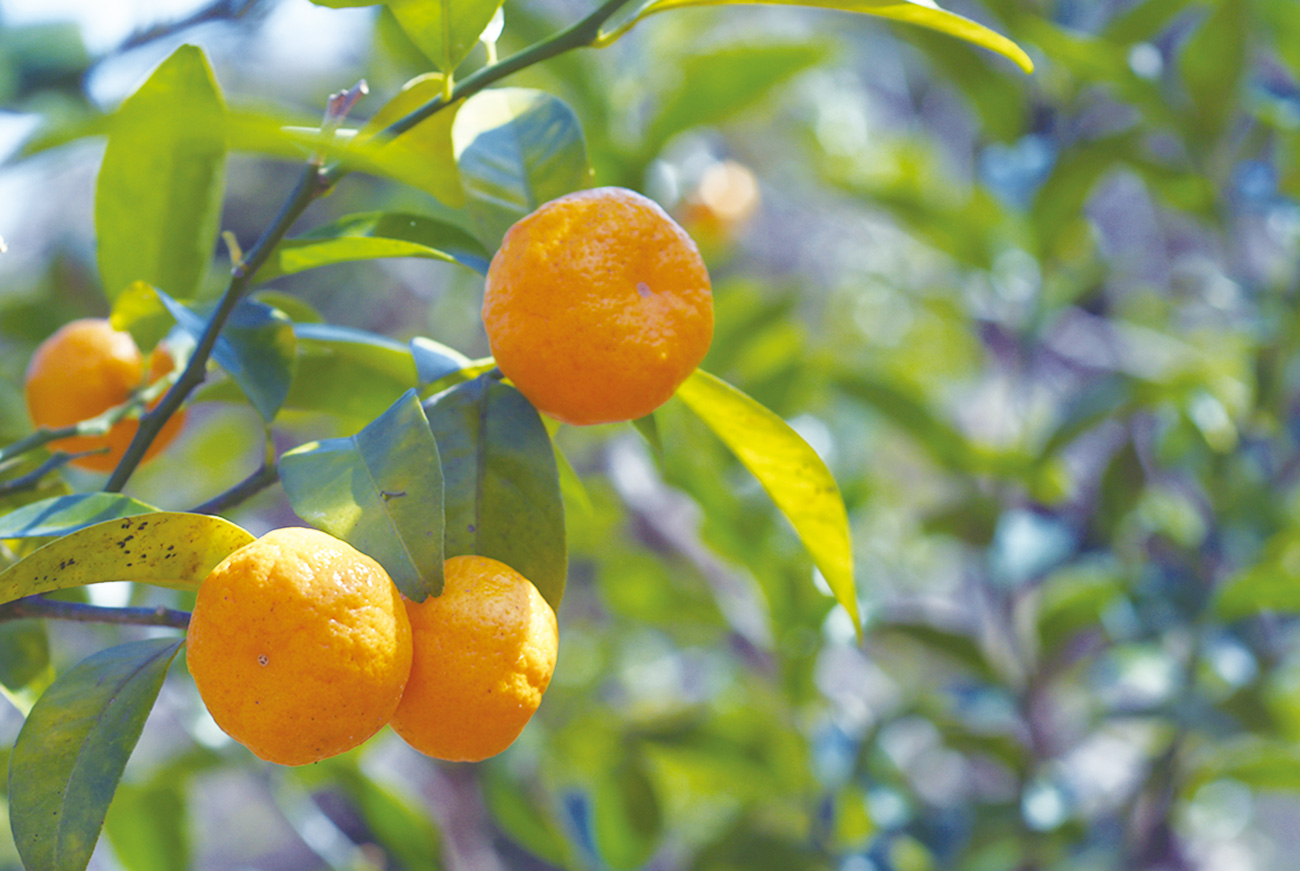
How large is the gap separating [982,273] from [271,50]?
1.40 meters

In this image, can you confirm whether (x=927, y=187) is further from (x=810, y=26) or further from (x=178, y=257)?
(x=810, y=26)

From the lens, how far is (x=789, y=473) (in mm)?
451

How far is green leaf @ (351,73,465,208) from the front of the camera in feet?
1.05

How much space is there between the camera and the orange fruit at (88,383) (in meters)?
0.54

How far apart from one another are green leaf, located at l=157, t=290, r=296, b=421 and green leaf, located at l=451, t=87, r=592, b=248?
0.11 m

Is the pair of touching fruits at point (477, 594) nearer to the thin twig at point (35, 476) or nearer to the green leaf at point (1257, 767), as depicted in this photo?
the thin twig at point (35, 476)

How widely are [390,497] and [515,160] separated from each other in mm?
218

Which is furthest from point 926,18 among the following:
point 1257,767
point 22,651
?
point 1257,767

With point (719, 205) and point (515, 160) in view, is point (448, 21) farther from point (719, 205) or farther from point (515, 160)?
point (719, 205)

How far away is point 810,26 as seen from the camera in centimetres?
236

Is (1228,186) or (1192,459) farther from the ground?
(1228,186)

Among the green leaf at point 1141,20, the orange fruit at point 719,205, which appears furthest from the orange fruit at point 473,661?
the orange fruit at point 719,205

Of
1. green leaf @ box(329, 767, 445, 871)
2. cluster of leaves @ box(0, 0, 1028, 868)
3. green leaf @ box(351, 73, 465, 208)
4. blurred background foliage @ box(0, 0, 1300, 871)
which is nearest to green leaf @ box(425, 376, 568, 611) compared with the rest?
cluster of leaves @ box(0, 0, 1028, 868)

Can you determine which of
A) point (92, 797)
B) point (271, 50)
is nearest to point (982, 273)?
point (92, 797)
